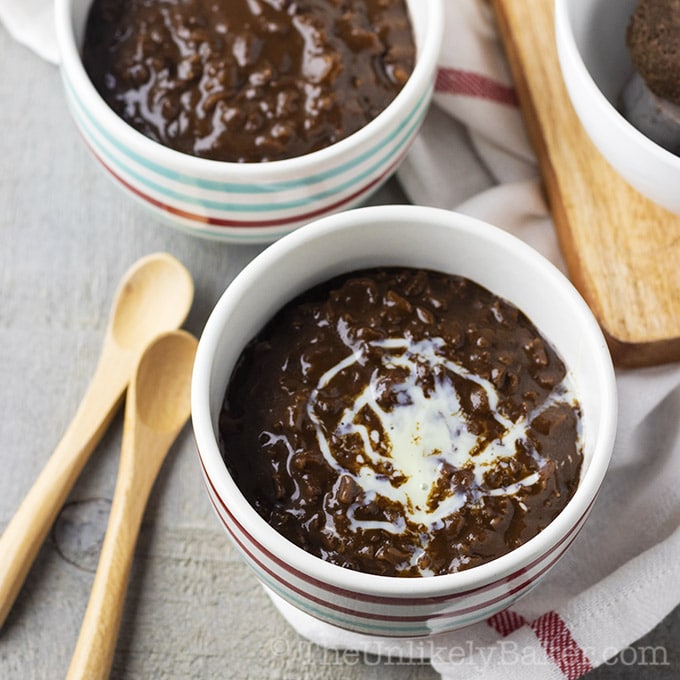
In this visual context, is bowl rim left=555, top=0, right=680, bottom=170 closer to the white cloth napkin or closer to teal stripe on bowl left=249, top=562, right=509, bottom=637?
the white cloth napkin

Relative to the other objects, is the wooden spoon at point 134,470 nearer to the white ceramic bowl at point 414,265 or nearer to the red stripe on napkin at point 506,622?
the white ceramic bowl at point 414,265

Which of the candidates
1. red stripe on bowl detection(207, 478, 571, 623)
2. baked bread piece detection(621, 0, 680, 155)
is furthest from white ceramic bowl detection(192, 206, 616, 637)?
baked bread piece detection(621, 0, 680, 155)

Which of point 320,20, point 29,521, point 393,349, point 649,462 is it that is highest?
point 320,20

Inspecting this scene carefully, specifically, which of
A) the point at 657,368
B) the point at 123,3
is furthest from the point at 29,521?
the point at 657,368

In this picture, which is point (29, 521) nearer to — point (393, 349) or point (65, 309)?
point (65, 309)

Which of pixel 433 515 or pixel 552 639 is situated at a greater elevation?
pixel 433 515

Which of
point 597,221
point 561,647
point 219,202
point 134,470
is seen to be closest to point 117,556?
point 134,470

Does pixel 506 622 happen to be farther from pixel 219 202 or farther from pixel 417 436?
pixel 219 202

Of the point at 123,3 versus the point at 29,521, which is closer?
the point at 29,521
